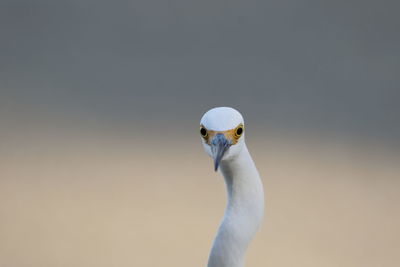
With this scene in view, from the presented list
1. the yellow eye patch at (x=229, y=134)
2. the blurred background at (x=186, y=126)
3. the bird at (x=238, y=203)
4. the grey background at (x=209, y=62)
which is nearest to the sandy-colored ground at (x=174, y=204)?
the blurred background at (x=186, y=126)

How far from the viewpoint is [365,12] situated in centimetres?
299

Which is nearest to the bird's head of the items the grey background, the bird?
the bird

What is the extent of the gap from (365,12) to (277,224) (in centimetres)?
98

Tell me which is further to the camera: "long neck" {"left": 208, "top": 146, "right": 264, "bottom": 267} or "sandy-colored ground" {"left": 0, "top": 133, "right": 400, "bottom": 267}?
"sandy-colored ground" {"left": 0, "top": 133, "right": 400, "bottom": 267}

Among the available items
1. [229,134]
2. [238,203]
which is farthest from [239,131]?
[238,203]

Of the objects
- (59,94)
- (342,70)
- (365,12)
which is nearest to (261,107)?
(342,70)

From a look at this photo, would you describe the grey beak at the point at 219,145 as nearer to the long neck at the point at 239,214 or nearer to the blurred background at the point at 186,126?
the long neck at the point at 239,214

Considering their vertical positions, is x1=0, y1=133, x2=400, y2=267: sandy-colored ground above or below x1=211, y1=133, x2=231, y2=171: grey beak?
above

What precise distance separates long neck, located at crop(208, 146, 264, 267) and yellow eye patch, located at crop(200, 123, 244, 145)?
6 centimetres

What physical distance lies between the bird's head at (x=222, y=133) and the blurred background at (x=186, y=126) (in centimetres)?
169

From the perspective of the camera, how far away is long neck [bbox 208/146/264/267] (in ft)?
4.58

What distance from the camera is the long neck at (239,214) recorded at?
Answer: 1395mm

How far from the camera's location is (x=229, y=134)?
1.31 meters

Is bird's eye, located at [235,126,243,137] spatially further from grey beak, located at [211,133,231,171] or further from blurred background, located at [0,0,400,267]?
blurred background, located at [0,0,400,267]
